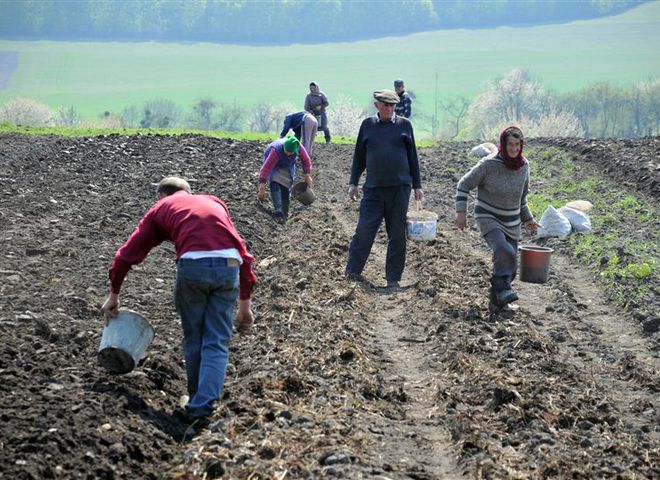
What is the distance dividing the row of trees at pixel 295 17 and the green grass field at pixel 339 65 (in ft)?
16.3

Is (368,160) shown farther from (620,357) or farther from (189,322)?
(189,322)

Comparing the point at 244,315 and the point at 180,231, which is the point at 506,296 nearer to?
the point at 244,315

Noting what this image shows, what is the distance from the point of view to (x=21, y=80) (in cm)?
12031

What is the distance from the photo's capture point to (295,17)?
156 m

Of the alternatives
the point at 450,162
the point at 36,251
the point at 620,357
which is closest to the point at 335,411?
the point at 620,357

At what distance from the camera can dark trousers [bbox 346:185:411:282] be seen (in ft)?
36.6

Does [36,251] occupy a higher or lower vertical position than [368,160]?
lower

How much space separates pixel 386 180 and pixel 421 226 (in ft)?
6.23

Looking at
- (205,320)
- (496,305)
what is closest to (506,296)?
(496,305)

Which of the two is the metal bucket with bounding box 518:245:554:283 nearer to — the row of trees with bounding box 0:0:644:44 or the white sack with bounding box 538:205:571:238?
the white sack with bounding box 538:205:571:238

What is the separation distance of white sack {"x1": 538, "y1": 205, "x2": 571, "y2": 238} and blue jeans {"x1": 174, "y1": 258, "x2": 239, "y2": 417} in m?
8.08

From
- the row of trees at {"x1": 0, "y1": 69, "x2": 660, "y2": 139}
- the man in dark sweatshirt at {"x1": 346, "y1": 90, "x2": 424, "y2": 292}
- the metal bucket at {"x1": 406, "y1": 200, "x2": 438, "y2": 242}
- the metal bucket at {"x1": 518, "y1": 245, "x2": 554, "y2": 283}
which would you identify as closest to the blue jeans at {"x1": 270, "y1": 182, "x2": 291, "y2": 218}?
the metal bucket at {"x1": 406, "y1": 200, "x2": 438, "y2": 242}

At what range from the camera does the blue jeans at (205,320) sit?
21.4 ft

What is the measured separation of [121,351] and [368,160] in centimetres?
486
